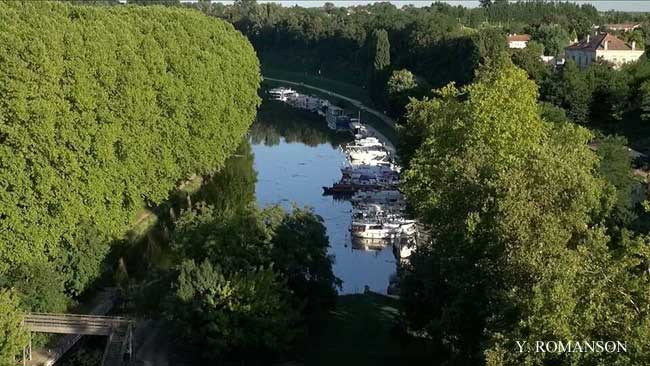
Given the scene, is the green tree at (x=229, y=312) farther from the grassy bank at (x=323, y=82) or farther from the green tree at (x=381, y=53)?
the grassy bank at (x=323, y=82)

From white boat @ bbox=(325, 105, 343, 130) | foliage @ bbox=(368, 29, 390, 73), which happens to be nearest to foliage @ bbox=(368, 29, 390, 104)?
foliage @ bbox=(368, 29, 390, 73)

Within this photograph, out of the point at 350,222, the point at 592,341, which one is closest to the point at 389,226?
the point at 350,222

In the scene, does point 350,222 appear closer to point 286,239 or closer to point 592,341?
point 286,239

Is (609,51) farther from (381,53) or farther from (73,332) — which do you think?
(73,332)

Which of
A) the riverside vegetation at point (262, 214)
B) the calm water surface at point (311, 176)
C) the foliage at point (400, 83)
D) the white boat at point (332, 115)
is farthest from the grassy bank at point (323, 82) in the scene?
the riverside vegetation at point (262, 214)

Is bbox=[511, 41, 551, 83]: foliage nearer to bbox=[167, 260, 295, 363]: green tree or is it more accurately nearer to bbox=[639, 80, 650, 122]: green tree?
bbox=[639, 80, 650, 122]: green tree

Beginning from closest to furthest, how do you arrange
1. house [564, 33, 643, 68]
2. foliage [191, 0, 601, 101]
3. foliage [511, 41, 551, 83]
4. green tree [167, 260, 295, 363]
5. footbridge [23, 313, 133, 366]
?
green tree [167, 260, 295, 363], footbridge [23, 313, 133, 366], foliage [511, 41, 551, 83], house [564, 33, 643, 68], foliage [191, 0, 601, 101]

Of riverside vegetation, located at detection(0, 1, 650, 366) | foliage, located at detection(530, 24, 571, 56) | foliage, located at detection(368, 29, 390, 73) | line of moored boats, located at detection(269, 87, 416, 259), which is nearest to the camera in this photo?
riverside vegetation, located at detection(0, 1, 650, 366)

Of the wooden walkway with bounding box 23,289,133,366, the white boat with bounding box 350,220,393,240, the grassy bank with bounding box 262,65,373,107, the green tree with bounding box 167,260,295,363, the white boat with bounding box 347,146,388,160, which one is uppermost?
the green tree with bounding box 167,260,295,363
